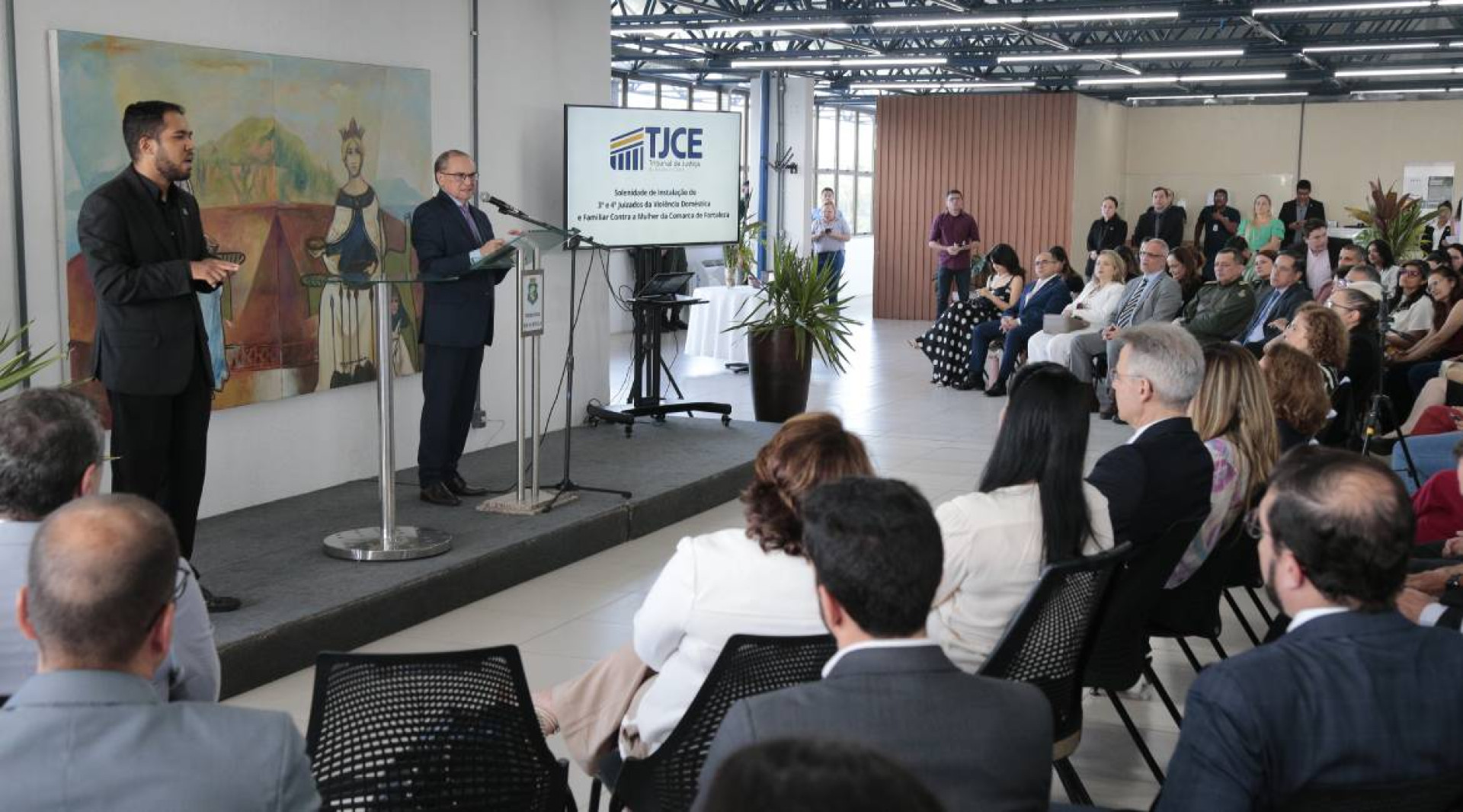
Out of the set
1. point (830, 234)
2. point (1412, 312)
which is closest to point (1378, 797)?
point (1412, 312)

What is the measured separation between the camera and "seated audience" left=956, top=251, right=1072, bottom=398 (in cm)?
1097

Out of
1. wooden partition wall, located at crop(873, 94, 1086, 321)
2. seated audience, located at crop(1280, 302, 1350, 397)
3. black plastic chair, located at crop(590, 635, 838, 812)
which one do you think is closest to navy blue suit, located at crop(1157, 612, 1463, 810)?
black plastic chair, located at crop(590, 635, 838, 812)

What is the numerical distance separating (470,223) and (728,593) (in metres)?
3.96

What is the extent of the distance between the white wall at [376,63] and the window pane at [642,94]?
10.8 m

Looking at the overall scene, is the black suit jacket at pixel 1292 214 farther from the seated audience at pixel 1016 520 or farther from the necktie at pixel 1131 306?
the seated audience at pixel 1016 520

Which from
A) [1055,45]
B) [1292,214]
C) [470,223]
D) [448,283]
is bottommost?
[448,283]

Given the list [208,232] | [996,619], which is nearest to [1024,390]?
[996,619]

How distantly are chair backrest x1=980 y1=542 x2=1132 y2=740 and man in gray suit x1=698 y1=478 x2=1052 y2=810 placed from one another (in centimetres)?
83

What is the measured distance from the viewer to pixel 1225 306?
9.45 meters

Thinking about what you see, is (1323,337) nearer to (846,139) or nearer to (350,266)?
Result: (350,266)

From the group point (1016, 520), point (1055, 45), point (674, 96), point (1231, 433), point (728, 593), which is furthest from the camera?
point (674, 96)

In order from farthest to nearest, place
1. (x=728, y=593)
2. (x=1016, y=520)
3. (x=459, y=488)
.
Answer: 1. (x=459, y=488)
2. (x=1016, y=520)
3. (x=728, y=593)

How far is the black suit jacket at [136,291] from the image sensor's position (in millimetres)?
4230

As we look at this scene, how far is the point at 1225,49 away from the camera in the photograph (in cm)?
1705
